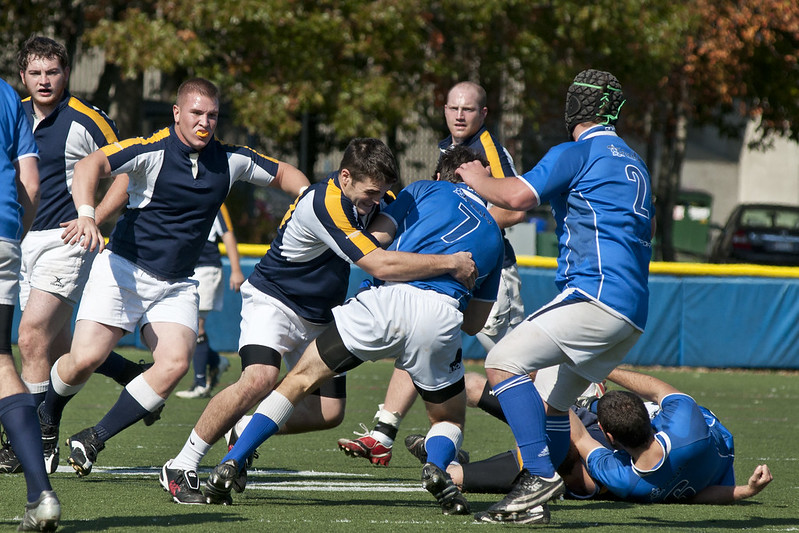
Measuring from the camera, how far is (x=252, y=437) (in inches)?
212

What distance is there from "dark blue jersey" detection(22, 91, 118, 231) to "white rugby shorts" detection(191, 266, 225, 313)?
419 centimetres

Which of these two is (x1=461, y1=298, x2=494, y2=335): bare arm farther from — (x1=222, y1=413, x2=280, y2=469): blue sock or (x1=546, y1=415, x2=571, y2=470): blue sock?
(x1=222, y1=413, x2=280, y2=469): blue sock

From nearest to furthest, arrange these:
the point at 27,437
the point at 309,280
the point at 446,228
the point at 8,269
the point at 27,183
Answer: the point at 27,437 < the point at 8,269 < the point at 27,183 < the point at 446,228 < the point at 309,280

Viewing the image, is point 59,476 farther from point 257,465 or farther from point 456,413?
point 456,413

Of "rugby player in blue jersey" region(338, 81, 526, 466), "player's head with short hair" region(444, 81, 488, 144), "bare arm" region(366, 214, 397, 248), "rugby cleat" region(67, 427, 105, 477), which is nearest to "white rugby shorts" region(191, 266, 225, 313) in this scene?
"rugby player in blue jersey" region(338, 81, 526, 466)

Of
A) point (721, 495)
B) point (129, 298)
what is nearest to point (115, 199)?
point (129, 298)

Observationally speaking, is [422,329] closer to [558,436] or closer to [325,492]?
[558,436]

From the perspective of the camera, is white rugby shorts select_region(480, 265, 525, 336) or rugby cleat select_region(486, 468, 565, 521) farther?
white rugby shorts select_region(480, 265, 525, 336)

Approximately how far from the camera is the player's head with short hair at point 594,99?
17.9 feet

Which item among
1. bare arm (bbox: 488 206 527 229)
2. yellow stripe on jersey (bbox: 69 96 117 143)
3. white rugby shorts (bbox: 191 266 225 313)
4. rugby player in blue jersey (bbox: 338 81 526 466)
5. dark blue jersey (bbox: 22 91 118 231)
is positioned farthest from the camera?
white rugby shorts (bbox: 191 266 225 313)

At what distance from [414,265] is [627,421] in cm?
140

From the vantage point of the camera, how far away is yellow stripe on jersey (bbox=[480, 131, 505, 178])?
701 cm

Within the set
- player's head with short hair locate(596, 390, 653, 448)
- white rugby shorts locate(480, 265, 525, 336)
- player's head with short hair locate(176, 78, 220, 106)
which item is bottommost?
player's head with short hair locate(596, 390, 653, 448)

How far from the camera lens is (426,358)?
5281 millimetres
